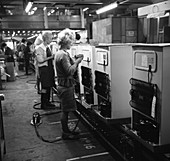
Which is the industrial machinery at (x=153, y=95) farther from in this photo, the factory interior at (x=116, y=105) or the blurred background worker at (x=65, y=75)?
the blurred background worker at (x=65, y=75)

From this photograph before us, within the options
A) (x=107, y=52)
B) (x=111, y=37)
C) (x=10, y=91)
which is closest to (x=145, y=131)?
(x=107, y=52)

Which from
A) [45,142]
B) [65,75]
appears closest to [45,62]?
[65,75]

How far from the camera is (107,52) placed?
8.81 feet

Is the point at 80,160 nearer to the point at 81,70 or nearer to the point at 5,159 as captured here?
the point at 5,159

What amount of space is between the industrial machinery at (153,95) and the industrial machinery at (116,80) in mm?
431

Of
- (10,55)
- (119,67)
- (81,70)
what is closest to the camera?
(119,67)

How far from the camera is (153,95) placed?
6.33ft

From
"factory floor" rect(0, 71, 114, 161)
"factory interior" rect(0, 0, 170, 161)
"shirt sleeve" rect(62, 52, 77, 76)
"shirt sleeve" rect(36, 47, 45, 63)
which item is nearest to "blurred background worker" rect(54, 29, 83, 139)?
"shirt sleeve" rect(62, 52, 77, 76)

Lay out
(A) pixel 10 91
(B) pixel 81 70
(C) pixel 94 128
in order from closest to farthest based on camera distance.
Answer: (C) pixel 94 128
(B) pixel 81 70
(A) pixel 10 91

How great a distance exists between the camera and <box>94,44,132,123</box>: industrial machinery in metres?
2.63

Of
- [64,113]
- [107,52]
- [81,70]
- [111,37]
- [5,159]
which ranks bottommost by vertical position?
[5,159]

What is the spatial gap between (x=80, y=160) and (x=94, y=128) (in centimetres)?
75

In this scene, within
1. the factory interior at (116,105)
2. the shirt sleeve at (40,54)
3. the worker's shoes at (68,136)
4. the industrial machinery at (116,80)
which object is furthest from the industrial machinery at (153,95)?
the shirt sleeve at (40,54)

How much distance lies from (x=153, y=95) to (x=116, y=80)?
78 centimetres
